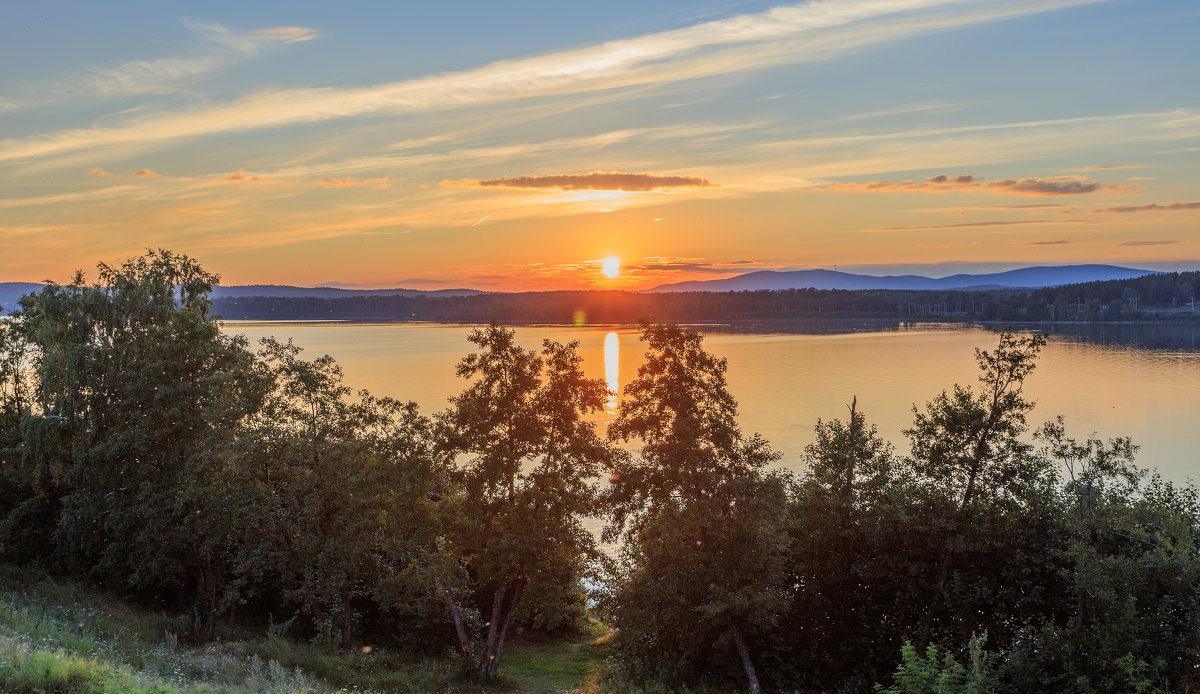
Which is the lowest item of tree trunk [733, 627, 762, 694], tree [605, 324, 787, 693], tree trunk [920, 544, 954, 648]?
tree trunk [733, 627, 762, 694]

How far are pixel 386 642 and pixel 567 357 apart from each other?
43.3ft

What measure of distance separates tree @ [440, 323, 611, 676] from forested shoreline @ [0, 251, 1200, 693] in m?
0.09

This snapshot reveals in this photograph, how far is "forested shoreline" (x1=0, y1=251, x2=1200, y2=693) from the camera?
2338 centimetres

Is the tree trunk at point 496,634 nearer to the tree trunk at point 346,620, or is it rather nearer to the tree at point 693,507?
the tree at point 693,507

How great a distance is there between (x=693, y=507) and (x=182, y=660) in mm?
13982

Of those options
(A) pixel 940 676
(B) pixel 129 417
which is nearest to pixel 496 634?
(A) pixel 940 676

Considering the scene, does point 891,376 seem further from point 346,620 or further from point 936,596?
point 346,620

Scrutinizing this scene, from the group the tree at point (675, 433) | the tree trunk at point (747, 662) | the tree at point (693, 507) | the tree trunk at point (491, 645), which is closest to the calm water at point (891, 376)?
the tree trunk at point (747, 662)

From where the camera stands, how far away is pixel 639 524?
1006 inches

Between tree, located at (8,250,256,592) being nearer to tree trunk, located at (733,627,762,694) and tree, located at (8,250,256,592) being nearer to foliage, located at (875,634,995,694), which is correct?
tree trunk, located at (733,627,762,694)

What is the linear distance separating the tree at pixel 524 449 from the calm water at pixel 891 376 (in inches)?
1155

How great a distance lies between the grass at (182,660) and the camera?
41.7 feet

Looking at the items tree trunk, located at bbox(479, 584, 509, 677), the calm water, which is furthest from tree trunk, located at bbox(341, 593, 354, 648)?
the calm water

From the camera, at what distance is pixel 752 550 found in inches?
926
